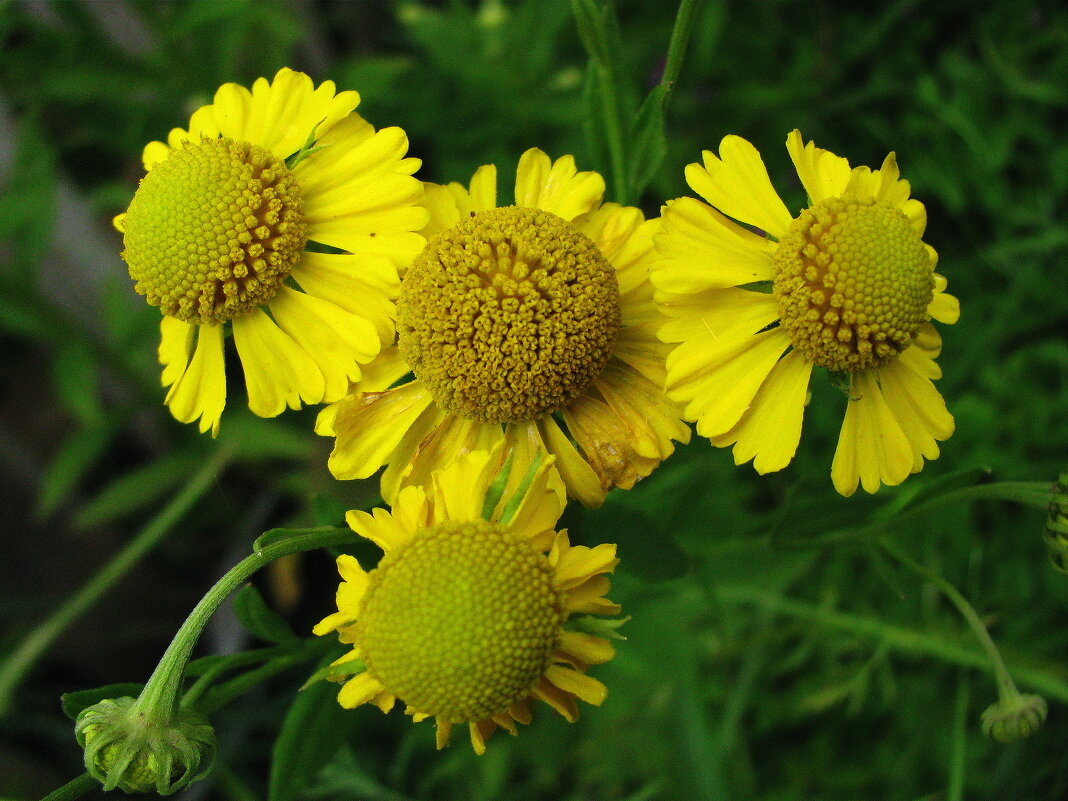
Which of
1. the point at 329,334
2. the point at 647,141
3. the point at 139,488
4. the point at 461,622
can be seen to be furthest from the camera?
the point at 139,488

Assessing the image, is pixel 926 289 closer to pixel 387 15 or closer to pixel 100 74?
pixel 100 74

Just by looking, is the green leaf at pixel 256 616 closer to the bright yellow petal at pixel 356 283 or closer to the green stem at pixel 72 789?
the green stem at pixel 72 789

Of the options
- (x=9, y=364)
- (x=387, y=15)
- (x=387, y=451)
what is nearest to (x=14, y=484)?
(x=9, y=364)

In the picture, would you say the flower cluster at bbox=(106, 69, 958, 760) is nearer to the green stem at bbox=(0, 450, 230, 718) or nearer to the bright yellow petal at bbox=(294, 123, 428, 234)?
the bright yellow petal at bbox=(294, 123, 428, 234)

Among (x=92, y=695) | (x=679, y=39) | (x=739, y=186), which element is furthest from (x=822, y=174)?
(x=92, y=695)

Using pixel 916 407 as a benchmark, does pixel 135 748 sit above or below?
above

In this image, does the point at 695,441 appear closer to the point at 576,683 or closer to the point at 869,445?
the point at 869,445
